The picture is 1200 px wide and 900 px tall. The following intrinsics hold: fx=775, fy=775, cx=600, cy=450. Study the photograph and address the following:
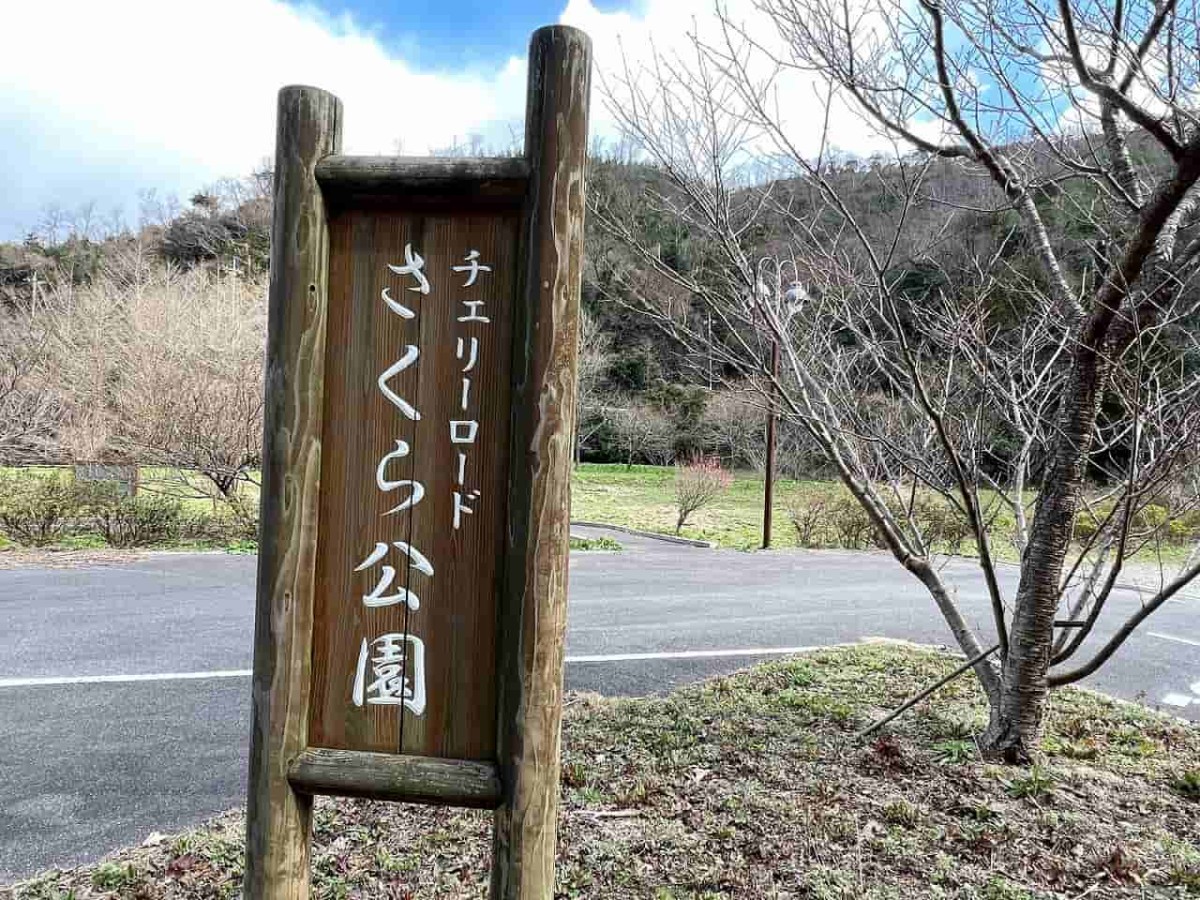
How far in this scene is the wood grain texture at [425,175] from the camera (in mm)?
1639

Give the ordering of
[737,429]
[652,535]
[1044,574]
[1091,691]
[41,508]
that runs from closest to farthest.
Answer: [1044,574]
[1091,691]
[41,508]
[652,535]
[737,429]

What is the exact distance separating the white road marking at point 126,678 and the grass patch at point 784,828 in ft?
7.13

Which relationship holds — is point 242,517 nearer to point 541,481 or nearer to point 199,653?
point 199,653

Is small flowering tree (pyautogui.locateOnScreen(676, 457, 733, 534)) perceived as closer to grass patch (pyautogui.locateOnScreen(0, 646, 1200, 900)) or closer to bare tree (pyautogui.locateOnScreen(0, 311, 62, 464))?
bare tree (pyautogui.locateOnScreen(0, 311, 62, 464))

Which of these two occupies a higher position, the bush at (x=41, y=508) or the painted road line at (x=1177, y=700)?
the bush at (x=41, y=508)

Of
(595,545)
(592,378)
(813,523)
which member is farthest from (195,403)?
(592,378)

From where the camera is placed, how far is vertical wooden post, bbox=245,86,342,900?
162 centimetres

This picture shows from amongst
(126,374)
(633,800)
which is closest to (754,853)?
(633,800)

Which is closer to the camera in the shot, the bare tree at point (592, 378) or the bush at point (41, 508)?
the bush at point (41, 508)

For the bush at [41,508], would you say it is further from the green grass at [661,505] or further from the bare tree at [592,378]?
the bare tree at [592,378]

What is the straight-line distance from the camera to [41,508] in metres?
9.70

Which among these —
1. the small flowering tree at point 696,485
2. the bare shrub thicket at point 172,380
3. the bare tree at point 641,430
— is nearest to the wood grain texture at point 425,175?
the bare shrub thicket at point 172,380

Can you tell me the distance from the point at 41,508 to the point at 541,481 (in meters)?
10.7

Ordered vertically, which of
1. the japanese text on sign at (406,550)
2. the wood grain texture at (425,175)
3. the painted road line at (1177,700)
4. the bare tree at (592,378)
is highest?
the bare tree at (592,378)
